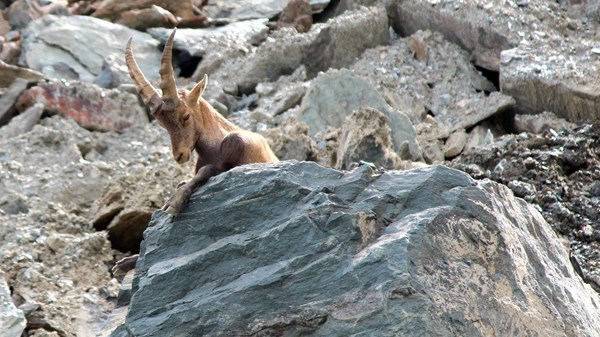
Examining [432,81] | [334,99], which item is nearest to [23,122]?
[334,99]

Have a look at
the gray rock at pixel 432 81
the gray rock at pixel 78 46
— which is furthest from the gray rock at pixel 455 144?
the gray rock at pixel 78 46

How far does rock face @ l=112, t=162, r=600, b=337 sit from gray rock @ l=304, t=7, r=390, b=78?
9100 mm

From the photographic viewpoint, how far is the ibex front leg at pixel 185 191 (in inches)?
300

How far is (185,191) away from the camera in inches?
304

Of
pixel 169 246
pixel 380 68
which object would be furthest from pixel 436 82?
pixel 169 246

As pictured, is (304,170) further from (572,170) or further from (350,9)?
(350,9)

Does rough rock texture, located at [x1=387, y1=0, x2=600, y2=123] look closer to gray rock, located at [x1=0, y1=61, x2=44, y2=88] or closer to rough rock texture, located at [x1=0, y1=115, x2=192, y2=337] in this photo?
rough rock texture, located at [x1=0, y1=115, x2=192, y2=337]

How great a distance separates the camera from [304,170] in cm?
750

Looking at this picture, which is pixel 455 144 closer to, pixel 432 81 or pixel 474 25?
pixel 432 81

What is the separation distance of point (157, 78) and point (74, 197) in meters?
4.53

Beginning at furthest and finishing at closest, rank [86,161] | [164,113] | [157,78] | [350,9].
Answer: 1. [350,9]
2. [157,78]
3. [86,161]
4. [164,113]

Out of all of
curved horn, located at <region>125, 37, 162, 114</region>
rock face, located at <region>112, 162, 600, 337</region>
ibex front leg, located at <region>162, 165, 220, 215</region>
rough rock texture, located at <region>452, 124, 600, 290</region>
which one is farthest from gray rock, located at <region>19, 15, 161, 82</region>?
rock face, located at <region>112, 162, 600, 337</region>

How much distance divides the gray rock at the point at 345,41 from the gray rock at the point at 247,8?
300cm

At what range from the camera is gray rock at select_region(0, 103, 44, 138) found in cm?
1530
